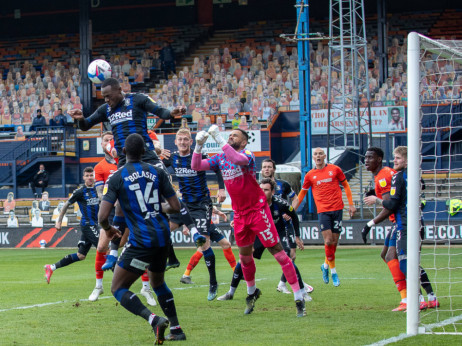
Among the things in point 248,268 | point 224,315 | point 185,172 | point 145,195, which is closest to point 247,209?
point 248,268

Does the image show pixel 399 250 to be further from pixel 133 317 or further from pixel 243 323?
pixel 133 317

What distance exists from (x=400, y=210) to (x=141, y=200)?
3.49 m

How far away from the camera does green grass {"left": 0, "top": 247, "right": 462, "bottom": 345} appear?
24.8ft

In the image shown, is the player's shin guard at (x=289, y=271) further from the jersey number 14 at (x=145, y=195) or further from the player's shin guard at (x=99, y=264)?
the player's shin guard at (x=99, y=264)

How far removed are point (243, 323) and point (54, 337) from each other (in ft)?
6.62

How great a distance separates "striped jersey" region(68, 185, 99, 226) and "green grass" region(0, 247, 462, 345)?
1086 mm

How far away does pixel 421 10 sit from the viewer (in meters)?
40.7

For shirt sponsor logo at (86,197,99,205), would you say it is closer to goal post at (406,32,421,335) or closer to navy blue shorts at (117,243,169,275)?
navy blue shorts at (117,243,169,275)

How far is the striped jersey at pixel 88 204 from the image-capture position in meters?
13.4

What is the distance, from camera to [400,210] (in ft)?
30.8

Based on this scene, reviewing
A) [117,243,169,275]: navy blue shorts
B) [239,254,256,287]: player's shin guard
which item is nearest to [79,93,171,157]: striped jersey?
[239,254,256,287]: player's shin guard

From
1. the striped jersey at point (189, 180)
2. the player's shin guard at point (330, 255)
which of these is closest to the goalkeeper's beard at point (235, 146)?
the striped jersey at point (189, 180)

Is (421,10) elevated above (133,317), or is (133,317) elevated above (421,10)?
(421,10)

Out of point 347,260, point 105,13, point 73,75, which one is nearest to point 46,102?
point 73,75
